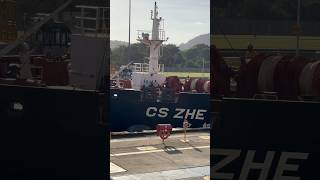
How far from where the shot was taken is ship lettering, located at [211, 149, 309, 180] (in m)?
5.19

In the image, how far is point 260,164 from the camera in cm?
524

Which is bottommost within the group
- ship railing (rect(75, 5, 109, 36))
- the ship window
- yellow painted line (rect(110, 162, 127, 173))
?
yellow painted line (rect(110, 162, 127, 173))

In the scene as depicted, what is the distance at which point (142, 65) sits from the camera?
28.9 meters

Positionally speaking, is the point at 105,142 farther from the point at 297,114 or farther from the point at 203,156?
the point at 203,156

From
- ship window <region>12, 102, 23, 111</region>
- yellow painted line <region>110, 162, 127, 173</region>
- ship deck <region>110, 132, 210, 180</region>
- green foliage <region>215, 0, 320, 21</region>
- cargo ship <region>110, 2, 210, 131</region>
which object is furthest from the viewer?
cargo ship <region>110, 2, 210, 131</region>

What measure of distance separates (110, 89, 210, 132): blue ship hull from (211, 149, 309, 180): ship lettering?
16.8m

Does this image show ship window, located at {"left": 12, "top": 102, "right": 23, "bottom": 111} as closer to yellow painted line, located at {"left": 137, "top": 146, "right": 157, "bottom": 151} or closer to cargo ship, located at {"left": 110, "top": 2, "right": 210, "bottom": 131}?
yellow painted line, located at {"left": 137, "top": 146, "right": 157, "bottom": 151}

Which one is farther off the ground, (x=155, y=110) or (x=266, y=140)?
(x=266, y=140)

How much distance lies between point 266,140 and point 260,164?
31cm

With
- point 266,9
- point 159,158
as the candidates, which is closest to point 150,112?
point 159,158

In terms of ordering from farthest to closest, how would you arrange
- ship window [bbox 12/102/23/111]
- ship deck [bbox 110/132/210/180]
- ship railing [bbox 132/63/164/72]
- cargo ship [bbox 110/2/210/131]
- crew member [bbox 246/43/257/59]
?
ship railing [bbox 132/63/164/72], cargo ship [bbox 110/2/210/131], ship deck [bbox 110/132/210/180], ship window [bbox 12/102/23/111], crew member [bbox 246/43/257/59]

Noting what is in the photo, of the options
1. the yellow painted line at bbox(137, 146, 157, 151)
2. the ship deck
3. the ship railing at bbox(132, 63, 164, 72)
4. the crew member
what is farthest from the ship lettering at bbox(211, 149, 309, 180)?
the ship railing at bbox(132, 63, 164, 72)

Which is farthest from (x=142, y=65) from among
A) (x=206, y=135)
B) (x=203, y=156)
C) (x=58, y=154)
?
(x=58, y=154)

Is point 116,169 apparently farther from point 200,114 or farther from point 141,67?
point 141,67
